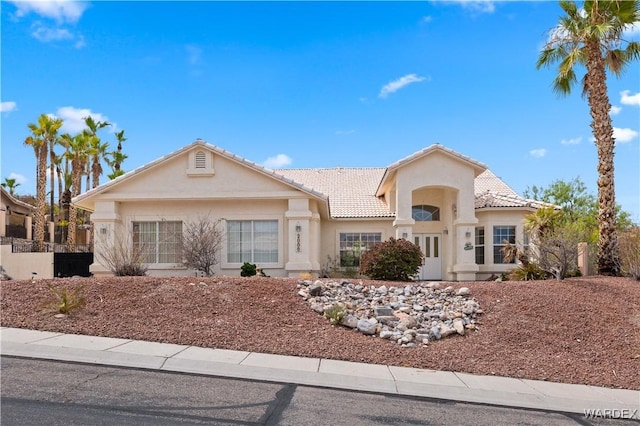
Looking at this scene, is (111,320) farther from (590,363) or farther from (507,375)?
(590,363)

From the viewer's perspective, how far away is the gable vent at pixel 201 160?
19.2 meters

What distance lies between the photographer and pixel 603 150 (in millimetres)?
16297

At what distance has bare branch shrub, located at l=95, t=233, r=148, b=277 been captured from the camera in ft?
52.8

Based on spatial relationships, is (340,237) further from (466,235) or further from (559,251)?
(559,251)

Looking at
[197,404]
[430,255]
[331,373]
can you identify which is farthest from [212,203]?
[197,404]

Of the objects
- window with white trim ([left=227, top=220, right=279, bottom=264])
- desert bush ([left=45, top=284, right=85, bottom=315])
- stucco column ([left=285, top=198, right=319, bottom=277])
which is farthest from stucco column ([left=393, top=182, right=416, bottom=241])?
desert bush ([left=45, top=284, right=85, bottom=315])

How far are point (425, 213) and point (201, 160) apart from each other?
1080 cm

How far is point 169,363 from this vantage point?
8266 mm

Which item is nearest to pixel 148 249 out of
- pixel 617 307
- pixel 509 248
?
pixel 509 248

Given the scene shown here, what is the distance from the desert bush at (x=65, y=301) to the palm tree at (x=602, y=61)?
15.3m

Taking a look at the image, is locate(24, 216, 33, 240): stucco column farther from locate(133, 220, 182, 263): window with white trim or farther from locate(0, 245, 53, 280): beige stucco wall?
locate(133, 220, 182, 263): window with white trim

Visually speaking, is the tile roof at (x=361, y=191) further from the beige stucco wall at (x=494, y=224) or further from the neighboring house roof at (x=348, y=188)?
the beige stucco wall at (x=494, y=224)

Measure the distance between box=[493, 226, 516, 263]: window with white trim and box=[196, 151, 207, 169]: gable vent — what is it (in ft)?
41.5

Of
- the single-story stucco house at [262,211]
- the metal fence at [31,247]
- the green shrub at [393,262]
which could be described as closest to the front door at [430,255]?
the single-story stucco house at [262,211]
